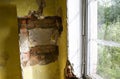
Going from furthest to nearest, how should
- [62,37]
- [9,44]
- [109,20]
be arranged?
[9,44] < [62,37] < [109,20]

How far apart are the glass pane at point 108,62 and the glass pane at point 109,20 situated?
72 mm

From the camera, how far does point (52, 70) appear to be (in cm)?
173

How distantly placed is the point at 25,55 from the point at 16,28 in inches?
9.6

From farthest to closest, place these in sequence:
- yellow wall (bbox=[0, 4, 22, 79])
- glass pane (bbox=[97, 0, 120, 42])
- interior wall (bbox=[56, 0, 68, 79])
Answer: yellow wall (bbox=[0, 4, 22, 79]) < interior wall (bbox=[56, 0, 68, 79]) < glass pane (bbox=[97, 0, 120, 42])

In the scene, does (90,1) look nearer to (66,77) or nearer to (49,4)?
(49,4)

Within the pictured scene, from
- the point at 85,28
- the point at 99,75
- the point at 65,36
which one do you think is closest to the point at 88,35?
the point at 85,28

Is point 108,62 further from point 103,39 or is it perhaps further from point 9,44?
point 9,44

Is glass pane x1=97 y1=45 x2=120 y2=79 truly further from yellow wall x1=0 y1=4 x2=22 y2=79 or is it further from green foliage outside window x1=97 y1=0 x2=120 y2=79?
yellow wall x1=0 y1=4 x2=22 y2=79

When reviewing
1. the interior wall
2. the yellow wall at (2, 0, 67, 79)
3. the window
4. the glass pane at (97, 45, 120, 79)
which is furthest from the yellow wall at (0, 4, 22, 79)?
the glass pane at (97, 45, 120, 79)

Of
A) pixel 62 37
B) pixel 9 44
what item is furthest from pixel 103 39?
pixel 9 44

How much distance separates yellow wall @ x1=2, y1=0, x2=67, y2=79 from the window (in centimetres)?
22

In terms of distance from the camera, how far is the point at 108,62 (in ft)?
4.16

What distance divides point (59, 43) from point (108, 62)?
0.52m

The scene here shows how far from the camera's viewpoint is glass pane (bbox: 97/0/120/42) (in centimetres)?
116
